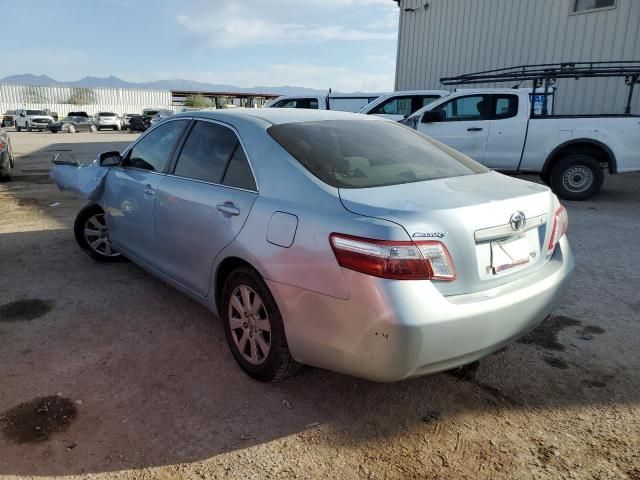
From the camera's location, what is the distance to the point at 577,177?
8.40 metres

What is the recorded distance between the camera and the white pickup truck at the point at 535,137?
7.92 meters

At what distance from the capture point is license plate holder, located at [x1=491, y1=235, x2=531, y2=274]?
7.47 feet

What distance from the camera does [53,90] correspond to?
203ft

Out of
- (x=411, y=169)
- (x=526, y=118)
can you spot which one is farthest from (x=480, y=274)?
(x=526, y=118)

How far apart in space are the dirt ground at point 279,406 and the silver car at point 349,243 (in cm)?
33

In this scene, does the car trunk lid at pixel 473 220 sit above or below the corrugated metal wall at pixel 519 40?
below

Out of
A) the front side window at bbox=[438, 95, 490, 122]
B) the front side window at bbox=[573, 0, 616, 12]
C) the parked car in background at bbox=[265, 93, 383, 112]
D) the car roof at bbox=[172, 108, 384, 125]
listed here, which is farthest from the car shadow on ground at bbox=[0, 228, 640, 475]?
the front side window at bbox=[573, 0, 616, 12]

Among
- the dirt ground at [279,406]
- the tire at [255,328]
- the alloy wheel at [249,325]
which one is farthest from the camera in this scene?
the alloy wheel at [249,325]

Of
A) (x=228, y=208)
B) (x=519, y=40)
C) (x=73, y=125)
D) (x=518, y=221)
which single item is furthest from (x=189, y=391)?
(x=73, y=125)

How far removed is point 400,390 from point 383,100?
8.82 m

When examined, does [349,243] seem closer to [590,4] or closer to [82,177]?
[82,177]

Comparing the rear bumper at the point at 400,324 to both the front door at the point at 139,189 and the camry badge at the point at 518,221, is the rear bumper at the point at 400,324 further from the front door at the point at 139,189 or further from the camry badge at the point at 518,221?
the front door at the point at 139,189

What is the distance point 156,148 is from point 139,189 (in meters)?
0.35

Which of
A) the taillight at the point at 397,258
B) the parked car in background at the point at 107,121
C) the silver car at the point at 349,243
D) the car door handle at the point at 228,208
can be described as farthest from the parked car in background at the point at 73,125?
the taillight at the point at 397,258
